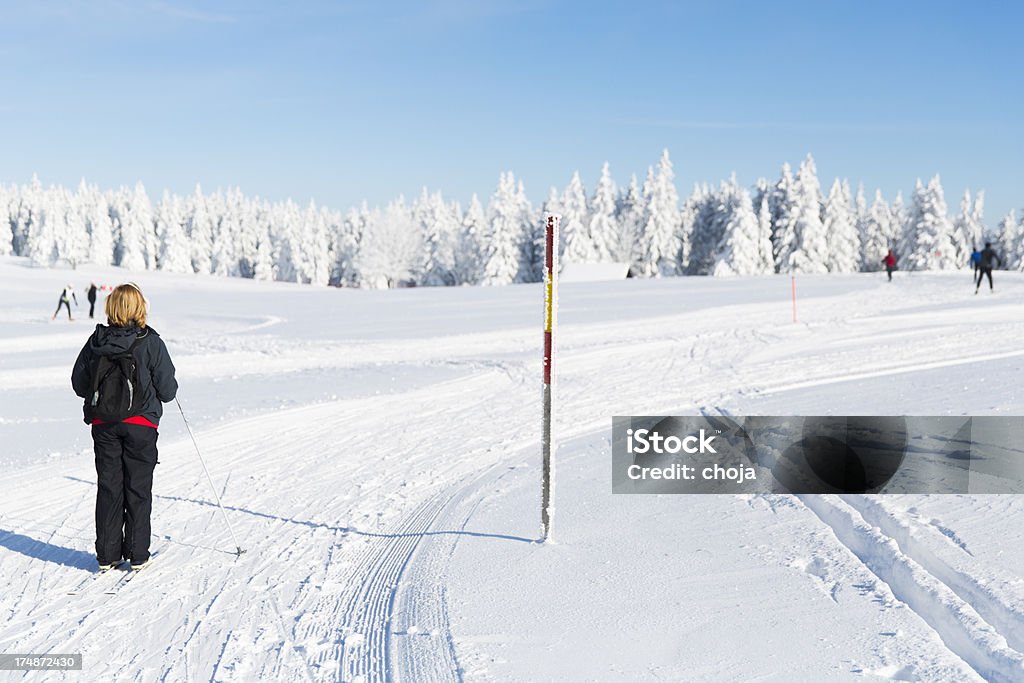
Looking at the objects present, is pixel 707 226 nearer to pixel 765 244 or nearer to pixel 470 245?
pixel 765 244

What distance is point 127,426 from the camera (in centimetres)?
533

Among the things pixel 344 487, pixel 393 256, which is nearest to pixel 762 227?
pixel 393 256

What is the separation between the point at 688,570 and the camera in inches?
197

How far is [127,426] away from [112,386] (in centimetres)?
30

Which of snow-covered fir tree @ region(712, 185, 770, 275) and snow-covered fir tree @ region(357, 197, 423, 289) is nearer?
snow-covered fir tree @ region(712, 185, 770, 275)

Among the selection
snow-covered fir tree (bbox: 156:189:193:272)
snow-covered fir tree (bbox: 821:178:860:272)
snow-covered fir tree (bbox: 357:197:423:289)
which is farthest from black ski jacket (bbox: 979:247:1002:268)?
snow-covered fir tree (bbox: 156:189:193:272)

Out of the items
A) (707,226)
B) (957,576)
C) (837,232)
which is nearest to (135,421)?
(957,576)

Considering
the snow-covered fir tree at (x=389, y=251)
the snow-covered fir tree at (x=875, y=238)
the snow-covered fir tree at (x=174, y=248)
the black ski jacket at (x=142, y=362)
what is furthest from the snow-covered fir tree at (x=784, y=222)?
the snow-covered fir tree at (x=174, y=248)

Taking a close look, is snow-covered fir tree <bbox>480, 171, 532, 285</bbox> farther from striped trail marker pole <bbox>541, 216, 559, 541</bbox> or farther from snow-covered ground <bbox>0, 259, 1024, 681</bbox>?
striped trail marker pole <bbox>541, 216, 559, 541</bbox>

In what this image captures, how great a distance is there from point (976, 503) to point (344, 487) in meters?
5.13

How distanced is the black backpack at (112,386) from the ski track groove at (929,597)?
4743mm

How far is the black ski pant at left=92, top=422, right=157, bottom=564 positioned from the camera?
5.37 m

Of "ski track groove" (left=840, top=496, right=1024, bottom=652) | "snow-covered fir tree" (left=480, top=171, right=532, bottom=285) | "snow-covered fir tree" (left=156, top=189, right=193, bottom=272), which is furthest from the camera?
"snow-covered fir tree" (left=156, top=189, right=193, bottom=272)

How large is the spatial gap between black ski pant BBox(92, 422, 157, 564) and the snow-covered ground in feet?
0.80
